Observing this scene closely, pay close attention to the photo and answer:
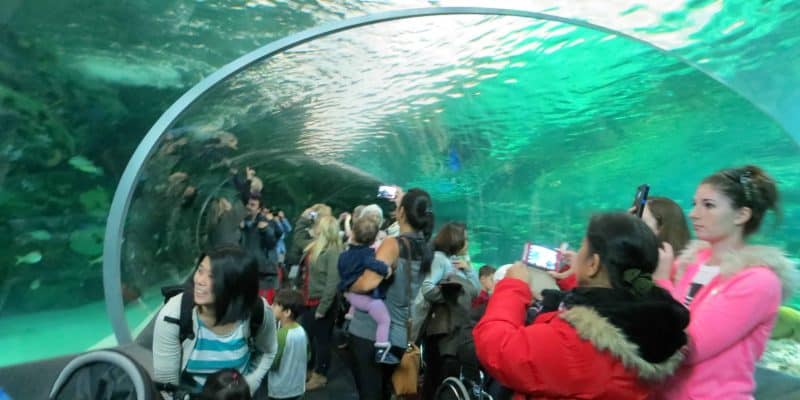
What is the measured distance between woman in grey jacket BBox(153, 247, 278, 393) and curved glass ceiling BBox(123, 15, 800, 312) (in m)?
3.36

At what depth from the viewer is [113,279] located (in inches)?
199

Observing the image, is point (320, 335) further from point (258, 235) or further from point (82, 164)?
point (258, 235)

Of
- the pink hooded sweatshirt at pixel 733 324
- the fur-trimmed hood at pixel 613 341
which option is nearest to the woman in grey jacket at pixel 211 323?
the fur-trimmed hood at pixel 613 341

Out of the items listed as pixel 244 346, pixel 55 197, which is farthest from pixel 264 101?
pixel 244 346

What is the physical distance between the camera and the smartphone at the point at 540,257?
2240mm

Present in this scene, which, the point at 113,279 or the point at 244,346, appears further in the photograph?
the point at 113,279

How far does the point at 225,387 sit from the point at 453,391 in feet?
5.65

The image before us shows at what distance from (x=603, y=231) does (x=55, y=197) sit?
4.91 meters

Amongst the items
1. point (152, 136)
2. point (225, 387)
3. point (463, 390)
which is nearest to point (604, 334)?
point (225, 387)

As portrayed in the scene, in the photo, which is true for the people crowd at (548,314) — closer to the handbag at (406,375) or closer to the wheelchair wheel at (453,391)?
the handbag at (406,375)

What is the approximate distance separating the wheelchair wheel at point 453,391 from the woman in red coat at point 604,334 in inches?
68.1

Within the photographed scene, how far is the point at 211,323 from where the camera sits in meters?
2.50

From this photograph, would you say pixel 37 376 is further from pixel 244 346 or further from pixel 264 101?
pixel 264 101

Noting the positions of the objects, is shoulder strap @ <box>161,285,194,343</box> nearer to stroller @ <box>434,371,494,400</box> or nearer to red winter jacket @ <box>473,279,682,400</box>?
red winter jacket @ <box>473,279,682,400</box>
